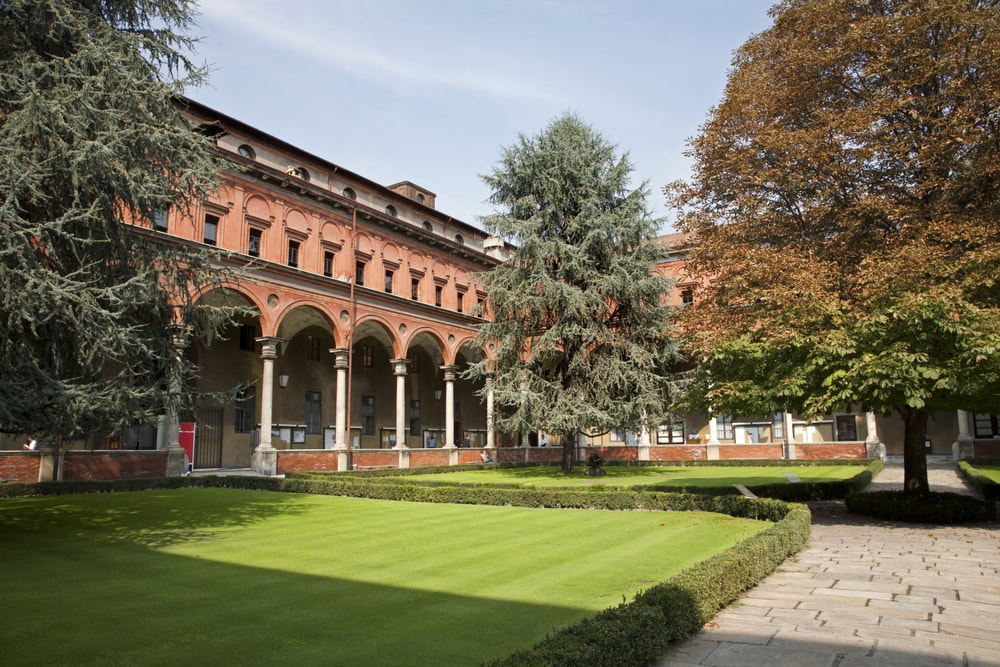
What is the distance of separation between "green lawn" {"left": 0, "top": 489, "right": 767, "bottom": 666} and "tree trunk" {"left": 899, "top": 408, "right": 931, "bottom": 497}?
402 cm

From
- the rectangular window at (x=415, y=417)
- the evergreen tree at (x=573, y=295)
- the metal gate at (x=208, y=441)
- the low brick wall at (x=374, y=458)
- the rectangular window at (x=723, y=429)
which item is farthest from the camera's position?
the rectangular window at (x=723, y=429)

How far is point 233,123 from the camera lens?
990 inches

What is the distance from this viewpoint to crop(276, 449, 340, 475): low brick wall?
24672mm

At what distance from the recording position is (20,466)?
1823cm

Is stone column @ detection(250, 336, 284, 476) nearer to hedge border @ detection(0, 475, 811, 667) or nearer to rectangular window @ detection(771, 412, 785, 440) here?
hedge border @ detection(0, 475, 811, 667)

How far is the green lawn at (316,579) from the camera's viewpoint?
5.06 meters

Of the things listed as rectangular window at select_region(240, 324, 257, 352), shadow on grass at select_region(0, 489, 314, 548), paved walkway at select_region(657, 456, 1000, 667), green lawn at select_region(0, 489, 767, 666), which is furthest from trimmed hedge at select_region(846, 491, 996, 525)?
rectangular window at select_region(240, 324, 257, 352)

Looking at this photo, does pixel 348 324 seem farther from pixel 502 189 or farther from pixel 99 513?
pixel 99 513

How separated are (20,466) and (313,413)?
46.6 ft

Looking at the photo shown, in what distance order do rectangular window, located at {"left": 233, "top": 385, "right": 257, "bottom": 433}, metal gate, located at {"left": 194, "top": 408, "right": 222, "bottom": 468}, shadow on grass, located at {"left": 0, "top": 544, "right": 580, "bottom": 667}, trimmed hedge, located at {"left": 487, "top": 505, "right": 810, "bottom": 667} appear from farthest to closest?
rectangular window, located at {"left": 233, "top": 385, "right": 257, "bottom": 433}, metal gate, located at {"left": 194, "top": 408, "right": 222, "bottom": 468}, shadow on grass, located at {"left": 0, "top": 544, "right": 580, "bottom": 667}, trimmed hedge, located at {"left": 487, "top": 505, "right": 810, "bottom": 667}

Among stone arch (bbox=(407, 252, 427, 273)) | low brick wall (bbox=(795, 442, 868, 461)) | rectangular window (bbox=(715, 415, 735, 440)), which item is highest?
stone arch (bbox=(407, 252, 427, 273))

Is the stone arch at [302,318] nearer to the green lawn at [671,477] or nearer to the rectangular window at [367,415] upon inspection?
the rectangular window at [367,415]

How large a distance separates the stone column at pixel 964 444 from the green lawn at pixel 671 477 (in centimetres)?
663

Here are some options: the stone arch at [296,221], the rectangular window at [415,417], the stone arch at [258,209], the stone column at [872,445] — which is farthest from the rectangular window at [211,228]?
the stone column at [872,445]
